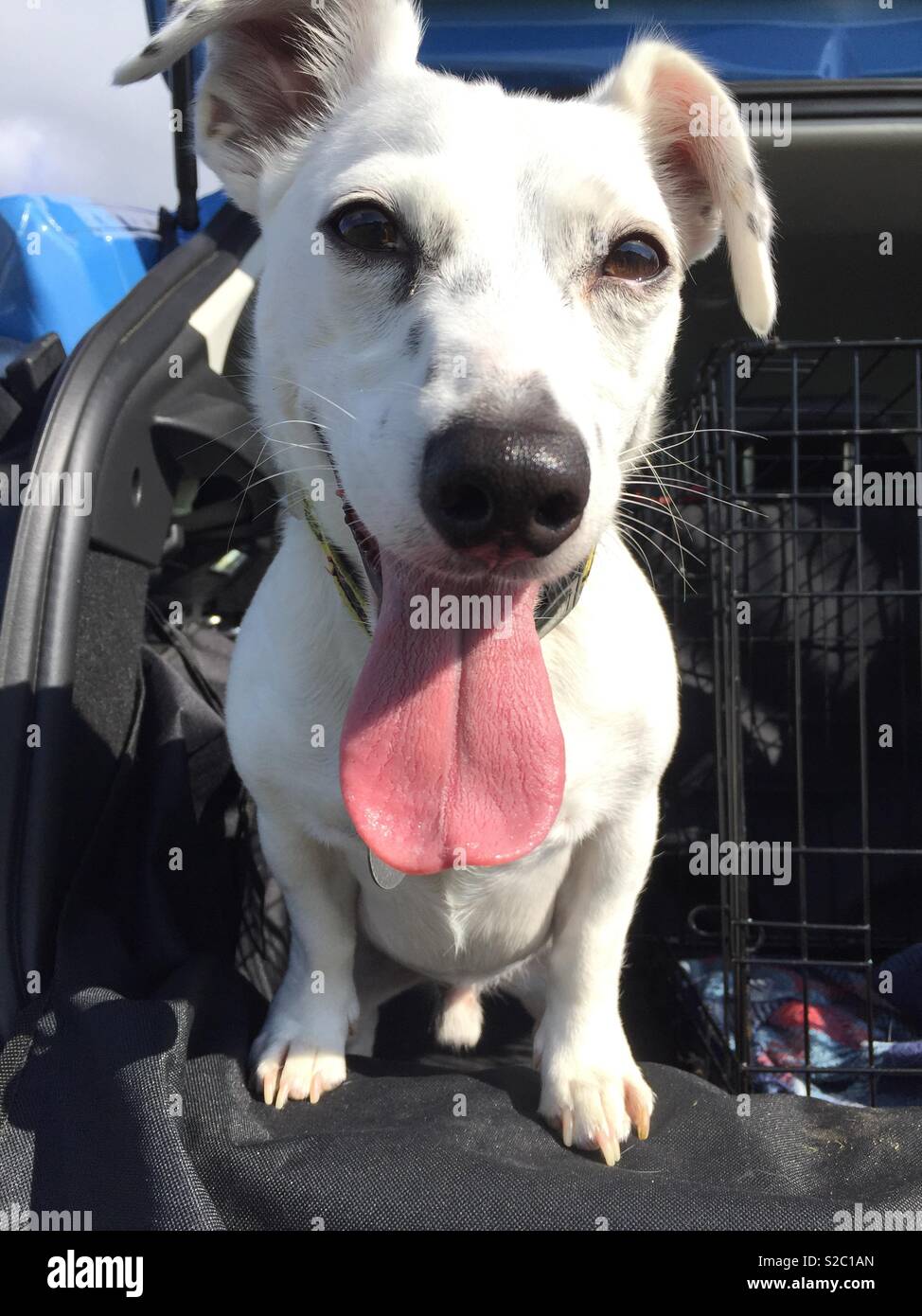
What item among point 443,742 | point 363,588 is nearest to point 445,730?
point 443,742

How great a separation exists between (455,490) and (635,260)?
2.05ft

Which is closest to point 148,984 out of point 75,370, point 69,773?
point 69,773

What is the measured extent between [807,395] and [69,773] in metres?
2.42

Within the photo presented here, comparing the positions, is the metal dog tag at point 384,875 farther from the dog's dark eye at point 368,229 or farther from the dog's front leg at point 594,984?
the dog's dark eye at point 368,229

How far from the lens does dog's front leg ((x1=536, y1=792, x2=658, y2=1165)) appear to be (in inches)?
57.8

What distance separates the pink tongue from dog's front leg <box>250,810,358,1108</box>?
436mm

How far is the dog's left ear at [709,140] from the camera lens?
1.59 metres

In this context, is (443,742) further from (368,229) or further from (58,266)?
(58,266)

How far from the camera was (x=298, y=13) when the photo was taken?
158 cm

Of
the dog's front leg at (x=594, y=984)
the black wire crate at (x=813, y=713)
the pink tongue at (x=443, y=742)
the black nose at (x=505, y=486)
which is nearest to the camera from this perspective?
the black nose at (x=505, y=486)

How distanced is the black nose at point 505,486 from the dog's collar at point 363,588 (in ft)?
1.20

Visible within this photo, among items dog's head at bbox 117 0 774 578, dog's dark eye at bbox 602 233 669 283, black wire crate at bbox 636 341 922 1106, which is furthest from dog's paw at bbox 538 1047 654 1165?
dog's dark eye at bbox 602 233 669 283

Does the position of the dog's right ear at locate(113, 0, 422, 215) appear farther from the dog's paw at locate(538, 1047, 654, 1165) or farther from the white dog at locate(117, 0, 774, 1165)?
the dog's paw at locate(538, 1047, 654, 1165)

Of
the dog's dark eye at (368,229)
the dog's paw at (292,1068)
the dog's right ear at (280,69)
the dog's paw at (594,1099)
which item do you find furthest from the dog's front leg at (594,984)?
the dog's right ear at (280,69)
